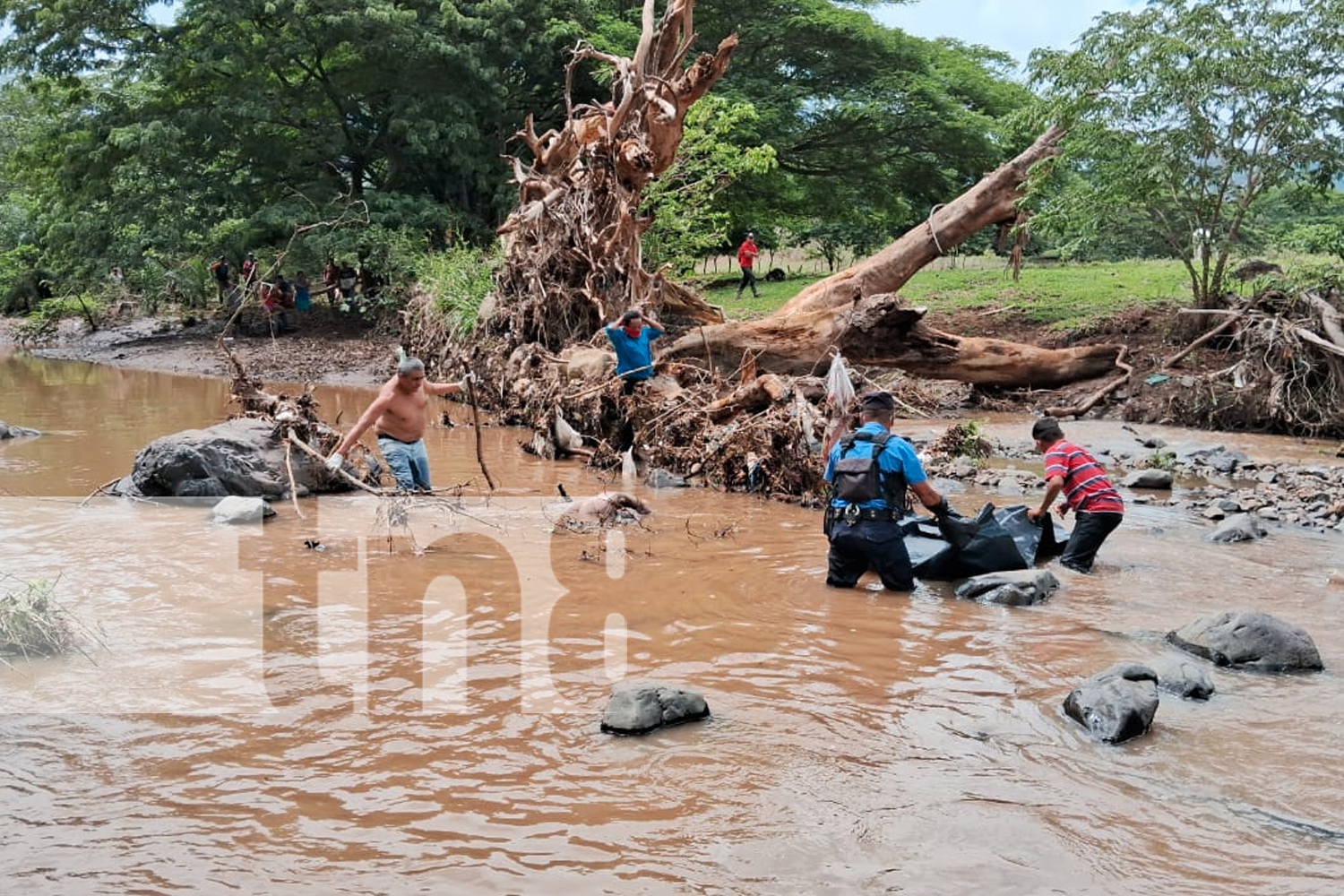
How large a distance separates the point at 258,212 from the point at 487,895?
2165 centimetres

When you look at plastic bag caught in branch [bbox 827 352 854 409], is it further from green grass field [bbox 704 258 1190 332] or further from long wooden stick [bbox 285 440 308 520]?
green grass field [bbox 704 258 1190 332]

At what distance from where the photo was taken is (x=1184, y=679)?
17.1ft

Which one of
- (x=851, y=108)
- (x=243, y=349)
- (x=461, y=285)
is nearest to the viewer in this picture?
(x=461, y=285)

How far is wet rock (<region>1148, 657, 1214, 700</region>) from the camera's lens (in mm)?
5160

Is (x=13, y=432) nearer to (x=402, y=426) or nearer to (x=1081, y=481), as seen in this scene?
(x=402, y=426)

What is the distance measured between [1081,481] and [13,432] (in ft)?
39.0

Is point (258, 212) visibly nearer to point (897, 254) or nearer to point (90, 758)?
point (897, 254)

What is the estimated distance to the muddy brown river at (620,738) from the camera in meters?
3.73

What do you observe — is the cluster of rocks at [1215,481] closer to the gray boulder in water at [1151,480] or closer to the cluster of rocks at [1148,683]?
the gray boulder in water at [1151,480]

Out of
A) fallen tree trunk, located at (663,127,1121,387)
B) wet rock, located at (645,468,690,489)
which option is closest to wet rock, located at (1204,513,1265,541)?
wet rock, located at (645,468,690,489)

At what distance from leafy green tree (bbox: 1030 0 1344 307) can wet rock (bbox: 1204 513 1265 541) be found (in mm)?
7488

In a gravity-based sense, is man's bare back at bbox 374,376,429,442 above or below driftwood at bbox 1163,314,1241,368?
below

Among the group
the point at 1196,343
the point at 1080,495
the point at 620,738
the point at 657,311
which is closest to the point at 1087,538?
the point at 1080,495

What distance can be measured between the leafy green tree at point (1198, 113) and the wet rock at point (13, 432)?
44.5ft
